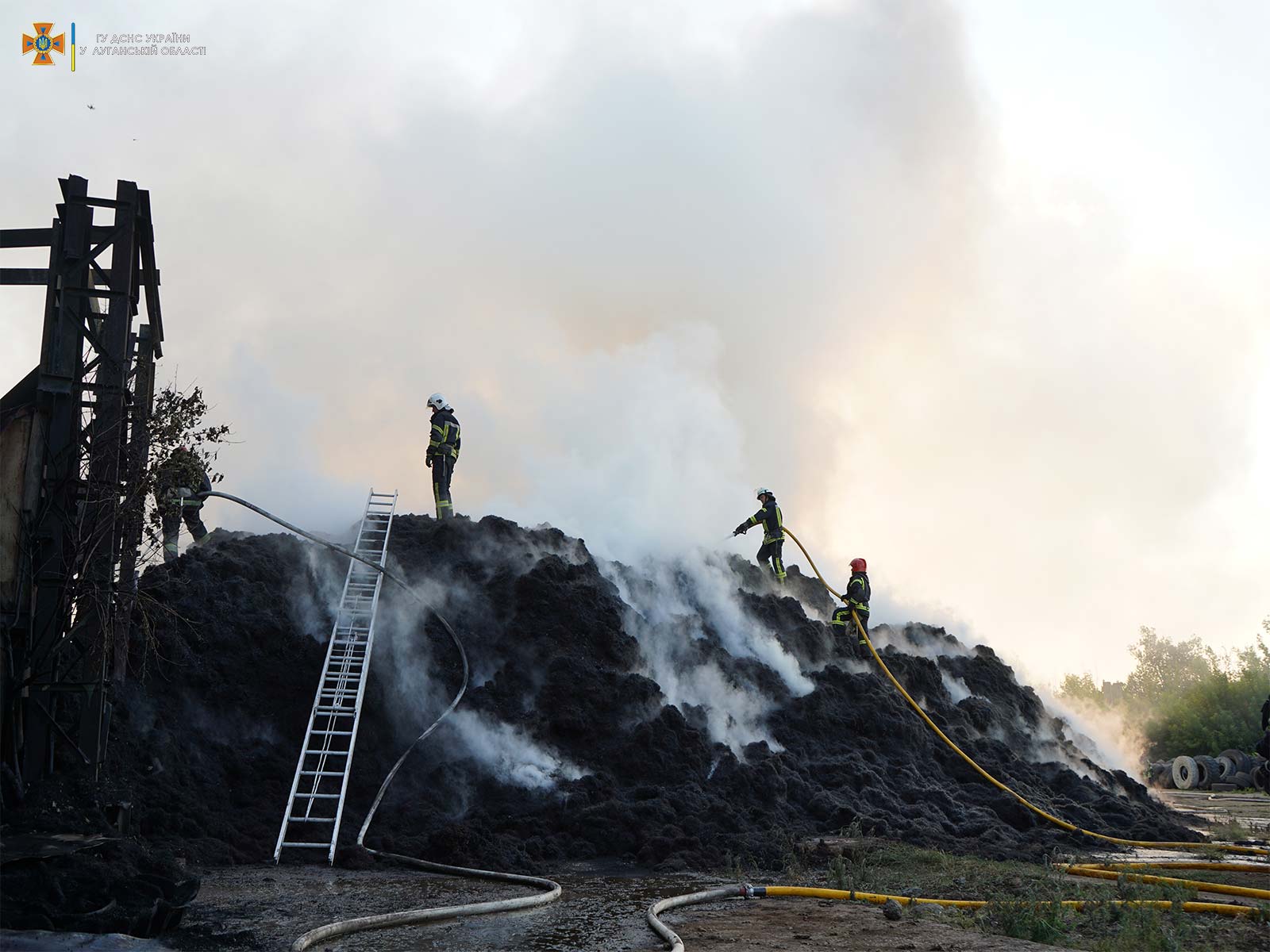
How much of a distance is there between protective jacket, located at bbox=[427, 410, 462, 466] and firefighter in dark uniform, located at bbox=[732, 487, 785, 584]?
634cm

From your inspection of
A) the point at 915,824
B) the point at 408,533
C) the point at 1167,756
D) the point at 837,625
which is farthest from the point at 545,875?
the point at 1167,756

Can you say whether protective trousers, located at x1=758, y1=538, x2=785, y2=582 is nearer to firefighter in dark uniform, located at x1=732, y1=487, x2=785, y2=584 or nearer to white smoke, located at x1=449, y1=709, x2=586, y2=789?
firefighter in dark uniform, located at x1=732, y1=487, x2=785, y2=584

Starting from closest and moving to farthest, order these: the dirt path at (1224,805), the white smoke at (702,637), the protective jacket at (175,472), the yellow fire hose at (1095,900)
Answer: the yellow fire hose at (1095,900), the protective jacket at (175,472), the white smoke at (702,637), the dirt path at (1224,805)

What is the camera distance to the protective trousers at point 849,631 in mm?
20781

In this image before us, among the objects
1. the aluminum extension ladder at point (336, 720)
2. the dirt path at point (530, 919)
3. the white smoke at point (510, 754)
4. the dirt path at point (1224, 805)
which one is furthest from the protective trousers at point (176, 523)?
the dirt path at point (1224, 805)

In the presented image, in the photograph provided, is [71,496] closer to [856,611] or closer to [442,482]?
[442,482]

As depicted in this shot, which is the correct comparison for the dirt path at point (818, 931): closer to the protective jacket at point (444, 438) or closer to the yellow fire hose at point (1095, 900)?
the yellow fire hose at point (1095, 900)

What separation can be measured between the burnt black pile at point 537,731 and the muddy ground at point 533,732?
0.11 ft

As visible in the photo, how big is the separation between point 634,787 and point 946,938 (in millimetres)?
6231

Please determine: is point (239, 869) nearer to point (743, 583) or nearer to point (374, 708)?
point (374, 708)

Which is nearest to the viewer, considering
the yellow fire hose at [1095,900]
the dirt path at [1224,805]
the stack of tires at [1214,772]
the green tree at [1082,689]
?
the yellow fire hose at [1095,900]

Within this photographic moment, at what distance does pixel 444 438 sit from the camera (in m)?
19.0

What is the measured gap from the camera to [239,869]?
→ 37.0 ft

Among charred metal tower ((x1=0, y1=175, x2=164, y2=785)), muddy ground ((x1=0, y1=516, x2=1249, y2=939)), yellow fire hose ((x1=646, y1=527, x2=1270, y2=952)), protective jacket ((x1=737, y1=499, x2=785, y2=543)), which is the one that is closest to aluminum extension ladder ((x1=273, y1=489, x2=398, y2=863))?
muddy ground ((x1=0, y1=516, x2=1249, y2=939))
